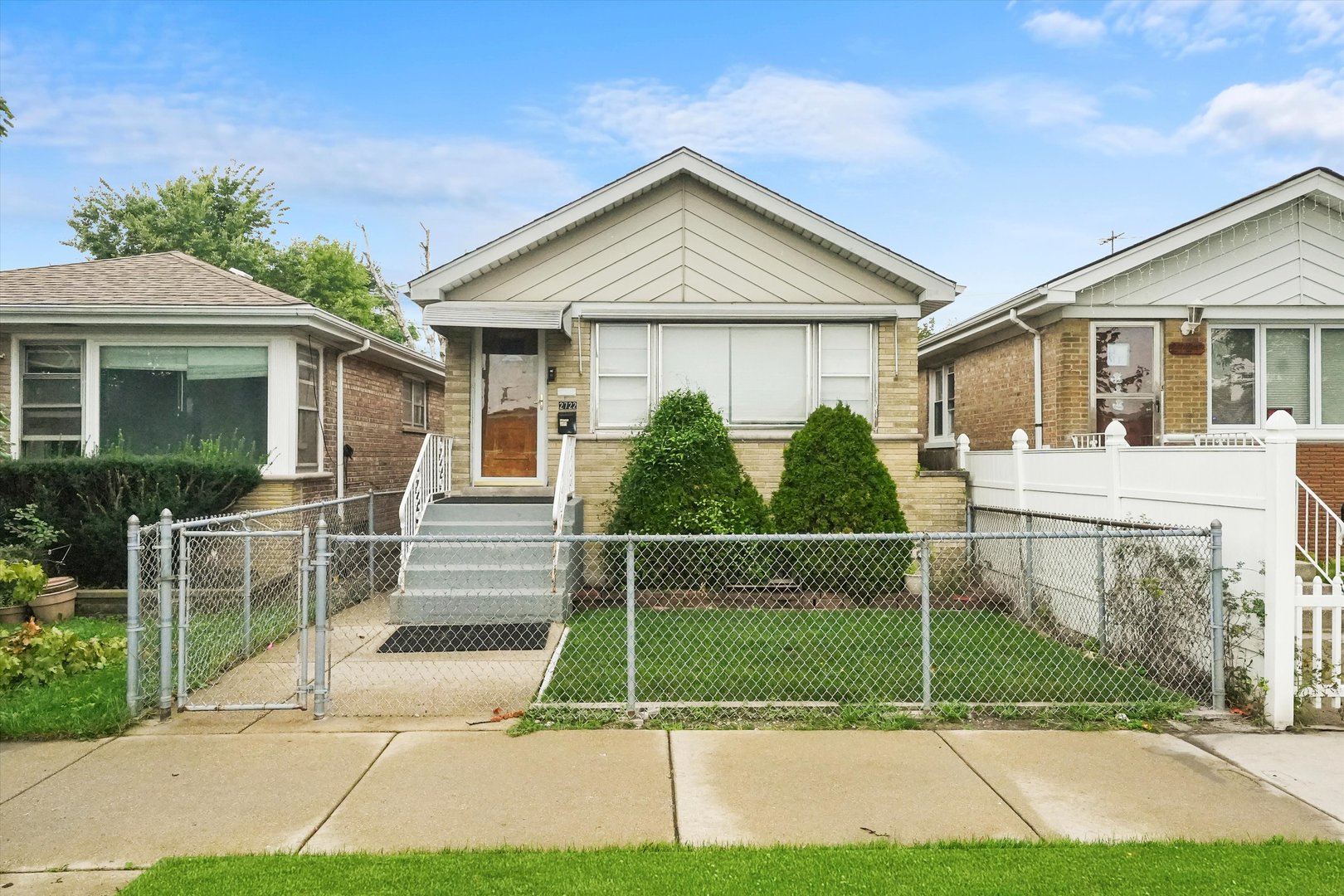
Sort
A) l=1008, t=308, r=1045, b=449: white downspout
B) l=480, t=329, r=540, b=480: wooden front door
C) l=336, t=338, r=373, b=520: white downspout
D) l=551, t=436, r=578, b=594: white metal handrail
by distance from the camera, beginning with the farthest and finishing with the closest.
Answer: l=336, t=338, r=373, b=520: white downspout < l=480, t=329, r=540, b=480: wooden front door < l=1008, t=308, r=1045, b=449: white downspout < l=551, t=436, r=578, b=594: white metal handrail

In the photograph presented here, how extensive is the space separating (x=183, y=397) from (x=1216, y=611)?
1176 centimetres

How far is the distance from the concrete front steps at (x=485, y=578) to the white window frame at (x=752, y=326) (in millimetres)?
2162

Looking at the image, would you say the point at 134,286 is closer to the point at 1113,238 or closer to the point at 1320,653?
the point at 1320,653

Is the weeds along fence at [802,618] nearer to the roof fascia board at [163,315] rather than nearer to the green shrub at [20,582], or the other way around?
the green shrub at [20,582]

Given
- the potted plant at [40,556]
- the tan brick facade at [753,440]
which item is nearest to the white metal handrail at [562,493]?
the tan brick facade at [753,440]

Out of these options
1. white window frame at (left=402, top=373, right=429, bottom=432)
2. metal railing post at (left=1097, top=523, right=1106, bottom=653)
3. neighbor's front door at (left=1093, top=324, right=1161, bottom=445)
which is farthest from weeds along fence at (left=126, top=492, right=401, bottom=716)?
neighbor's front door at (left=1093, top=324, right=1161, bottom=445)

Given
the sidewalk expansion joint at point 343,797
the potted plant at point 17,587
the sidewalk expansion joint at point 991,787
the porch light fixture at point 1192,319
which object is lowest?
the sidewalk expansion joint at point 343,797

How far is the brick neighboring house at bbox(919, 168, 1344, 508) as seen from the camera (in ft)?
36.8

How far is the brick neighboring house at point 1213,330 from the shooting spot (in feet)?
36.8

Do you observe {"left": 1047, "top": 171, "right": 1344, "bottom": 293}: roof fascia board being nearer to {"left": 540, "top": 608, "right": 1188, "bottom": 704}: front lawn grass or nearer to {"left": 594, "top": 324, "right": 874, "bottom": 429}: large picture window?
{"left": 594, "top": 324, "right": 874, "bottom": 429}: large picture window

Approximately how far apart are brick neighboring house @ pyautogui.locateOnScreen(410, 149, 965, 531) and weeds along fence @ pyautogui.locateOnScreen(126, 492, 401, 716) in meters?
2.76

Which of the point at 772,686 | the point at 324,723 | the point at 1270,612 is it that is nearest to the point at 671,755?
the point at 772,686

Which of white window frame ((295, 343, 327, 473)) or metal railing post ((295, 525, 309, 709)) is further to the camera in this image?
white window frame ((295, 343, 327, 473))

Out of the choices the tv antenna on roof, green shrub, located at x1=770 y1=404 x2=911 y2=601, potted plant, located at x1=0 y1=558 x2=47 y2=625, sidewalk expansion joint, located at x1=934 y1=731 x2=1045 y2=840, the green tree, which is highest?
the green tree
